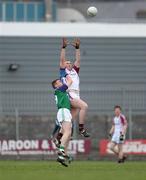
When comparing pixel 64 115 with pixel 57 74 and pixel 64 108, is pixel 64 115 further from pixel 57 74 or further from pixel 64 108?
pixel 57 74

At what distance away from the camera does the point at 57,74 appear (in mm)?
43469

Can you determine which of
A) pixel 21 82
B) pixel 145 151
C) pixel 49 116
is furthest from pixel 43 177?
pixel 21 82

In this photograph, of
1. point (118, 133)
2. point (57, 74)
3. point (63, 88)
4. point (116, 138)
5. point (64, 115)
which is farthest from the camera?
point (57, 74)

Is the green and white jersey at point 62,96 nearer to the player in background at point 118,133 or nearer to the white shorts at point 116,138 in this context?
the player in background at point 118,133

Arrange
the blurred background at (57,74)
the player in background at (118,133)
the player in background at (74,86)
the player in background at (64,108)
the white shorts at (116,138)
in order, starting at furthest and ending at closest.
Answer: the blurred background at (57,74) → the white shorts at (116,138) → the player in background at (118,133) → the player in background at (74,86) → the player in background at (64,108)

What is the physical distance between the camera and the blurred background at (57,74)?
37.3 meters

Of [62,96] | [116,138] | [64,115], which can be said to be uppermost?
[62,96]

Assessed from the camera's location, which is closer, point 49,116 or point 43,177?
point 43,177

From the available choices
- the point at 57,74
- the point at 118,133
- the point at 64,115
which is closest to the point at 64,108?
the point at 64,115

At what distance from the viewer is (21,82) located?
4344 centimetres

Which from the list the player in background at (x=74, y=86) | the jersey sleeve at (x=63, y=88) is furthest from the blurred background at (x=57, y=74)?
the jersey sleeve at (x=63, y=88)

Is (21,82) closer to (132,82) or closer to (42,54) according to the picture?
(42,54)

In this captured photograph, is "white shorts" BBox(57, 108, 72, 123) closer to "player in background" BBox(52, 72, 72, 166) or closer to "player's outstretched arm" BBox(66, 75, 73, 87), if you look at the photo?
"player in background" BBox(52, 72, 72, 166)

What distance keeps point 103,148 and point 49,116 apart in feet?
10.7
